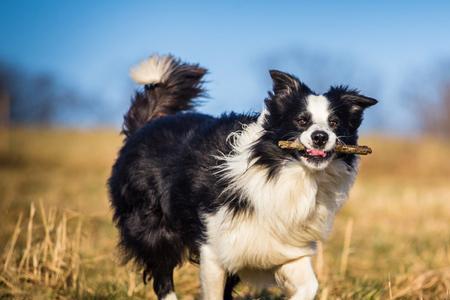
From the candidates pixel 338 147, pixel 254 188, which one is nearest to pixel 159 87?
pixel 254 188

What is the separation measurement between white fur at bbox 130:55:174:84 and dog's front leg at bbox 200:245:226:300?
2.11 meters

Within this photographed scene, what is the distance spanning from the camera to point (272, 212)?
4418 mm

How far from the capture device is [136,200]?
554 cm

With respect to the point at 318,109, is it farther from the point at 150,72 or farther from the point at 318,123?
the point at 150,72

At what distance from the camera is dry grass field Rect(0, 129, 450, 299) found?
226 inches

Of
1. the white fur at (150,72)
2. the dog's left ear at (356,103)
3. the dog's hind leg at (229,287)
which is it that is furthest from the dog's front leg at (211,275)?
the white fur at (150,72)

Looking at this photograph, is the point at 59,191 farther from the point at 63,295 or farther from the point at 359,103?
the point at 359,103

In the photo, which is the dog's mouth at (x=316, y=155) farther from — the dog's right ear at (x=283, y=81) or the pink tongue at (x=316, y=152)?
the dog's right ear at (x=283, y=81)

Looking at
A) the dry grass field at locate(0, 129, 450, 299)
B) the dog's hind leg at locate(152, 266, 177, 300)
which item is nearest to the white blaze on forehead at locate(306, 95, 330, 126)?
the dry grass field at locate(0, 129, 450, 299)

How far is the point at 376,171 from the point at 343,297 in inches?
676

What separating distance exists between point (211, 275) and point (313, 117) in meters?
1.35

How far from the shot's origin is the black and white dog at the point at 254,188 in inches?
173

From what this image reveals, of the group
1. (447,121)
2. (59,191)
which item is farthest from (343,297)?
(447,121)

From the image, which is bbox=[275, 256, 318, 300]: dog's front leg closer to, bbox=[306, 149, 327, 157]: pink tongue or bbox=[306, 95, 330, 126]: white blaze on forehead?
bbox=[306, 149, 327, 157]: pink tongue
